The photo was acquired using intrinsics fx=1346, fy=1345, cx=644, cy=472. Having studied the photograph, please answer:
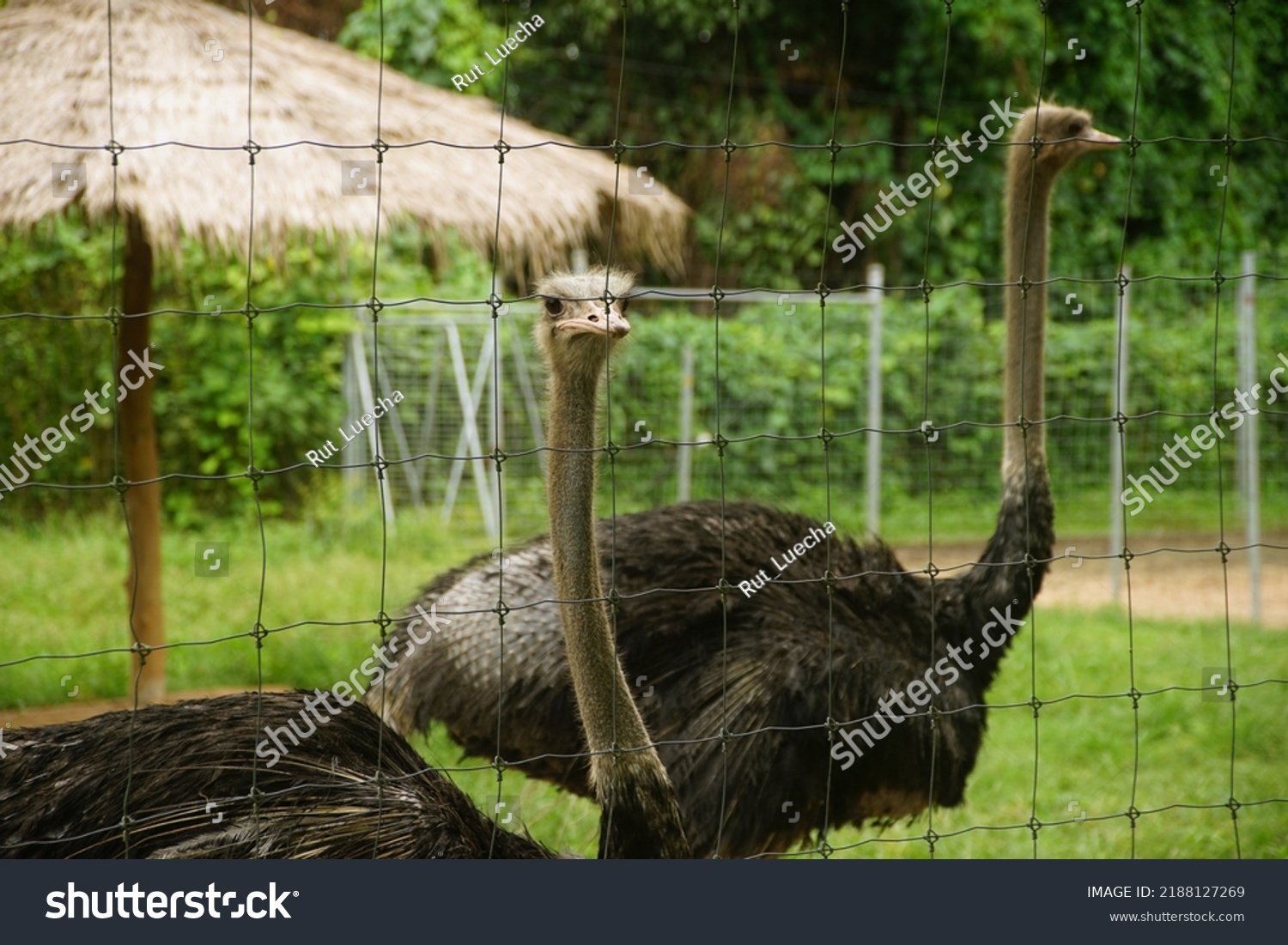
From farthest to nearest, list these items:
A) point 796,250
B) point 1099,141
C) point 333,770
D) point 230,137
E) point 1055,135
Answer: point 796,250, point 230,137, point 1055,135, point 1099,141, point 333,770

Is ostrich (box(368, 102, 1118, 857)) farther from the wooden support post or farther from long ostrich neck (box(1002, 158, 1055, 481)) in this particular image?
the wooden support post

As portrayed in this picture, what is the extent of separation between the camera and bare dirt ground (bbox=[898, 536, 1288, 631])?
7.54m

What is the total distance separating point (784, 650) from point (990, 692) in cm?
183

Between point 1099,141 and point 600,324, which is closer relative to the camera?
point 600,324

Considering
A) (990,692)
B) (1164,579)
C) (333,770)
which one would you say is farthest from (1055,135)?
(1164,579)

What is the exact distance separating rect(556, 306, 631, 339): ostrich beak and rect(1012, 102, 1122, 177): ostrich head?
1.67m

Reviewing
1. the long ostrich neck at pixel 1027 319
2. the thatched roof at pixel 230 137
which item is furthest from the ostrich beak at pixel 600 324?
the thatched roof at pixel 230 137

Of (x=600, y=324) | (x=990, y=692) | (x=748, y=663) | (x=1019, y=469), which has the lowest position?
(x=990, y=692)

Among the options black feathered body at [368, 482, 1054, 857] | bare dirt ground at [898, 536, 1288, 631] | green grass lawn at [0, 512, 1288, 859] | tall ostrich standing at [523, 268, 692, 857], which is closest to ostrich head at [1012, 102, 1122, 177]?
black feathered body at [368, 482, 1054, 857]

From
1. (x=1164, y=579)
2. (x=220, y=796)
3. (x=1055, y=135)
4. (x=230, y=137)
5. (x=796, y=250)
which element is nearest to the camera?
(x=220, y=796)

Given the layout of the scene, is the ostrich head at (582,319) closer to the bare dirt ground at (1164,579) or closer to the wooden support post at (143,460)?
the wooden support post at (143,460)

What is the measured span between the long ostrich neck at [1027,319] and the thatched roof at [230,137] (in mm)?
1453

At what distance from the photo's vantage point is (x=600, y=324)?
8.22 feet

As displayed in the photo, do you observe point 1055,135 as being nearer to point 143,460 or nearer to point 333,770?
point 333,770
